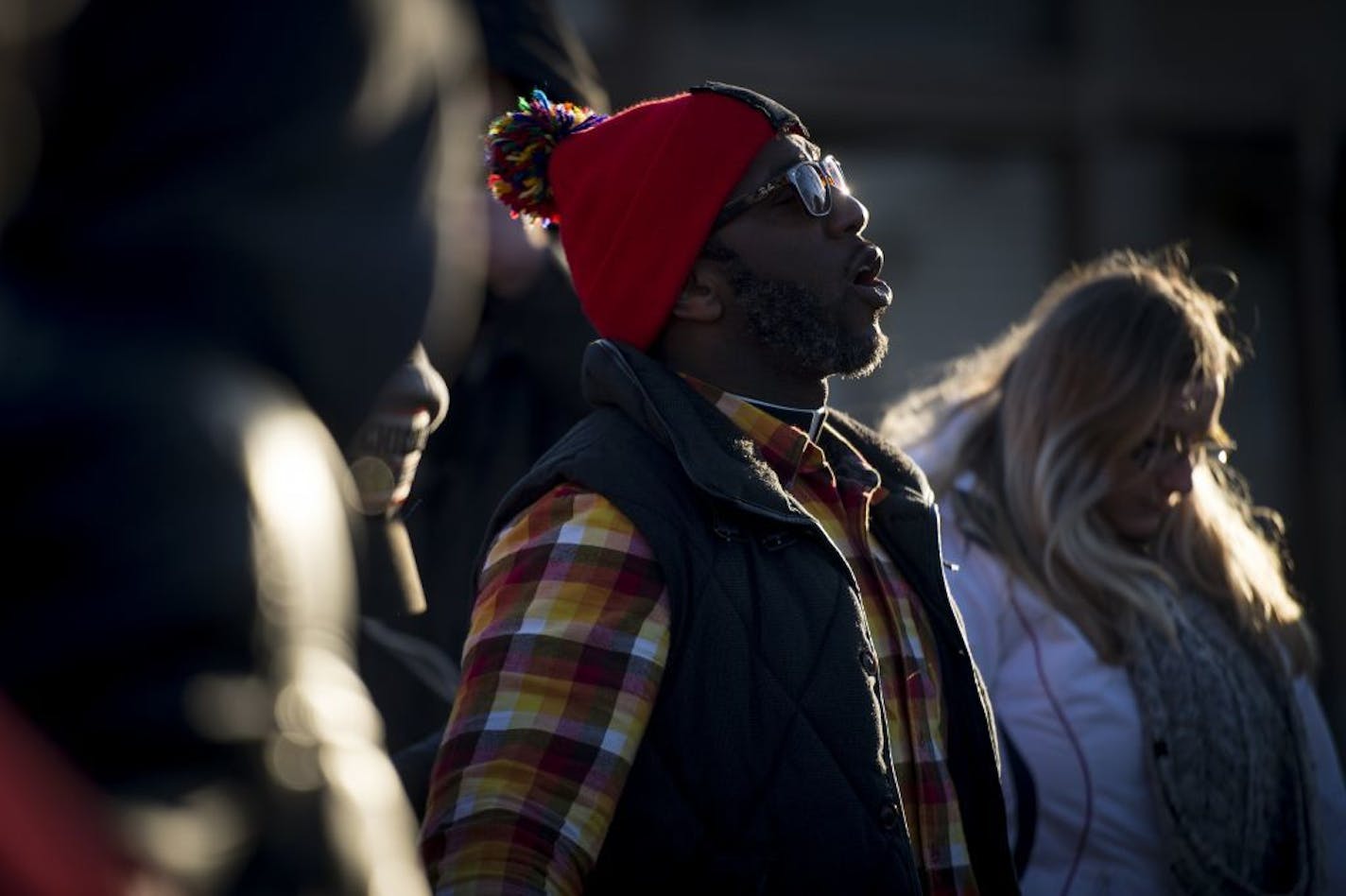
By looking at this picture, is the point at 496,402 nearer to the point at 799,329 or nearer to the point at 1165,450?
the point at 799,329

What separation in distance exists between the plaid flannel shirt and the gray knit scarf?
0.88 meters

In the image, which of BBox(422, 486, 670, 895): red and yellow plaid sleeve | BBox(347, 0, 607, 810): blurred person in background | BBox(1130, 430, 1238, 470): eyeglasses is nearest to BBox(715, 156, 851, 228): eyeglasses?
BBox(347, 0, 607, 810): blurred person in background

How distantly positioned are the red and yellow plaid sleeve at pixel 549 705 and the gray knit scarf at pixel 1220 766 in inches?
57.1

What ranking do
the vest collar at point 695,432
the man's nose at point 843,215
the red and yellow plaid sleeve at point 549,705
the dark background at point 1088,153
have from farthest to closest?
the dark background at point 1088,153 → the man's nose at point 843,215 → the vest collar at point 695,432 → the red and yellow plaid sleeve at point 549,705

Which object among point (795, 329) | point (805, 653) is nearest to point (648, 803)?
point (805, 653)

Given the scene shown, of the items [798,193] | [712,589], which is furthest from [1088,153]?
[712,589]

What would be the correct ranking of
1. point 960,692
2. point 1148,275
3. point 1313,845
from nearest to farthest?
point 960,692
point 1313,845
point 1148,275

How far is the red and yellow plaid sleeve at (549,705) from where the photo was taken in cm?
214

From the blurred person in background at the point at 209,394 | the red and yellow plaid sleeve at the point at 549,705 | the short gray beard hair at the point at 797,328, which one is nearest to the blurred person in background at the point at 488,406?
the short gray beard hair at the point at 797,328

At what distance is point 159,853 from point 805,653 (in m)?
1.69

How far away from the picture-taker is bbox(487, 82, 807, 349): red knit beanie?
114 inches

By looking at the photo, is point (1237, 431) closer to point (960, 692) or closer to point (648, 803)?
point (960, 692)

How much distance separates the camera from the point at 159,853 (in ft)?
2.42

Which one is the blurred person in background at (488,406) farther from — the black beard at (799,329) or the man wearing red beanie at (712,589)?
the black beard at (799,329)
